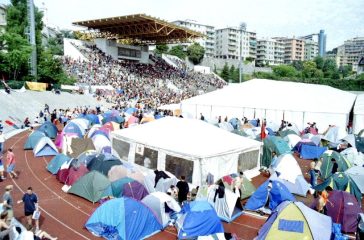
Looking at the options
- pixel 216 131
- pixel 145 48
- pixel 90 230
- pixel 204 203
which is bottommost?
pixel 90 230

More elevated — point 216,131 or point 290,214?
point 216,131

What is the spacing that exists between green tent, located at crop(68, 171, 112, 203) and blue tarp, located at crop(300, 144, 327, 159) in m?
13.2

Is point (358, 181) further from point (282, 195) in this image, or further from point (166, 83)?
point (166, 83)

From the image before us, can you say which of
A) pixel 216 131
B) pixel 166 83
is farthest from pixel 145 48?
pixel 216 131

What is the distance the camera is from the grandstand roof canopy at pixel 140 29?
50694 millimetres

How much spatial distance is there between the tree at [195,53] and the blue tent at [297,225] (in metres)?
77.1

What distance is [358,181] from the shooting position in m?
14.1

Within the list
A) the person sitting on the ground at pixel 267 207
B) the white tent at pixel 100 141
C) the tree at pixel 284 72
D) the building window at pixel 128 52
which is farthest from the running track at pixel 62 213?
the tree at pixel 284 72

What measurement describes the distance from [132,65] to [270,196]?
47.9 meters

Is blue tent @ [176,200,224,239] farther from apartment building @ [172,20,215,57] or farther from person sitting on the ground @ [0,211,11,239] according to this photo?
apartment building @ [172,20,215,57]

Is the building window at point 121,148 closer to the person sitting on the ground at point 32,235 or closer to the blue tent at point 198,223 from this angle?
the person sitting on the ground at point 32,235

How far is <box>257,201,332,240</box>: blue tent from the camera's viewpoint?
912cm

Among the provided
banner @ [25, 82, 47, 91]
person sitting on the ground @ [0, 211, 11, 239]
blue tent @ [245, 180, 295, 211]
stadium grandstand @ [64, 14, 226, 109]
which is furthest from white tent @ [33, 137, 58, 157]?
stadium grandstand @ [64, 14, 226, 109]

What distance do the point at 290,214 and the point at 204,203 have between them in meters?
2.35
